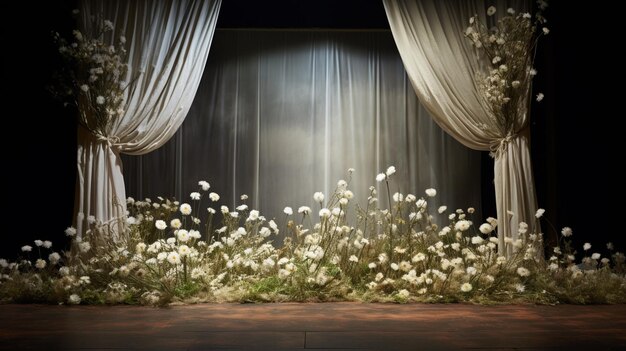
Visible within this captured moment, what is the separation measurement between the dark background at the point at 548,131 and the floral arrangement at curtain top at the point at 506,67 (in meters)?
0.42

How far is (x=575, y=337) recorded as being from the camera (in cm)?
247

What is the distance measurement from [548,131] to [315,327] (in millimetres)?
2681

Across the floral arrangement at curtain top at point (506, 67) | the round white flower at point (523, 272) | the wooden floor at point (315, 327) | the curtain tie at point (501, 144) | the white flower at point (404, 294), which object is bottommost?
the wooden floor at point (315, 327)

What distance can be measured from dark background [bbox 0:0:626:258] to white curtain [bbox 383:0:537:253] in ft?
1.55

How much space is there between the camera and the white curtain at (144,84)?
3.98 metres

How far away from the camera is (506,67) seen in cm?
400

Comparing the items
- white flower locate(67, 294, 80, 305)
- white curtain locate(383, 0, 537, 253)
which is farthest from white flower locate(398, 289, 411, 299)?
white flower locate(67, 294, 80, 305)

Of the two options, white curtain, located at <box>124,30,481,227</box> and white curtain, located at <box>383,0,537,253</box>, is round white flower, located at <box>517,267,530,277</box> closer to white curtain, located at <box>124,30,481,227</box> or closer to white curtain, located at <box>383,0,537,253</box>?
white curtain, located at <box>383,0,537,253</box>

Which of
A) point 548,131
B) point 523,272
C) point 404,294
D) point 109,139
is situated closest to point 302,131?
point 109,139

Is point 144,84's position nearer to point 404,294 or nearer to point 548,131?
point 404,294

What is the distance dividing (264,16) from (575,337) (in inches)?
131

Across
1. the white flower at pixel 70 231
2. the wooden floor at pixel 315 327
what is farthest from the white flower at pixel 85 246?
the wooden floor at pixel 315 327

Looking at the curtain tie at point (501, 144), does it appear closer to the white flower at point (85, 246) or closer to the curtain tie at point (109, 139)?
the curtain tie at point (109, 139)

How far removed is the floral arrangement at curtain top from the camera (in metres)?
4.01
